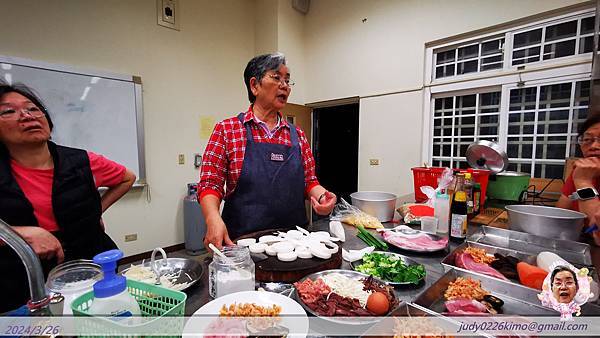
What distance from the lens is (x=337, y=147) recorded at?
4.88 meters

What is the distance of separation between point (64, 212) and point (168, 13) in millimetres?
3180

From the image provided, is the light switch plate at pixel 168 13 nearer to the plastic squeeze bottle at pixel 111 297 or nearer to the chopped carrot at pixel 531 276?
the plastic squeeze bottle at pixel 111 297

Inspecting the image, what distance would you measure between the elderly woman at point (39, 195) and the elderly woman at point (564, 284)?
1.77 m

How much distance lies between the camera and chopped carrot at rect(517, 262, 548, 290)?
2.92 feet

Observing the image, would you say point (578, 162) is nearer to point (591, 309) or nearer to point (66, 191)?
point (591, 309)

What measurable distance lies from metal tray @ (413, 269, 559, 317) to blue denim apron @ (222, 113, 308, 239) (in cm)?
83

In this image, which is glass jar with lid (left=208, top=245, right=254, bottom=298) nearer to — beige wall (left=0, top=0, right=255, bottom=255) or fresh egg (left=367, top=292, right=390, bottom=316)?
fresh egg (left=367, top=292, right=390, bottom=316)

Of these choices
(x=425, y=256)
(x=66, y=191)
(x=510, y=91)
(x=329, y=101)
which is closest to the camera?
(x=425, y=256)

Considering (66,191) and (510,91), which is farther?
(510,91)

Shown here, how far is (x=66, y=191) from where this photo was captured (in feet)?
4.12

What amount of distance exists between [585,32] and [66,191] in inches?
168

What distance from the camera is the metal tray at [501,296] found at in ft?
2.67

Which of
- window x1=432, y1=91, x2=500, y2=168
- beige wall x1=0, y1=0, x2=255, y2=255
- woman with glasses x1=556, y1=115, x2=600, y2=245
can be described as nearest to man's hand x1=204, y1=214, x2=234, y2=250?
woman with glasses x1=556, y1=115, x2=600, y2=245

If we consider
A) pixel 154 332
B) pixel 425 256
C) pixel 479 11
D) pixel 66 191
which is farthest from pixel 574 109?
pixel 66 191
